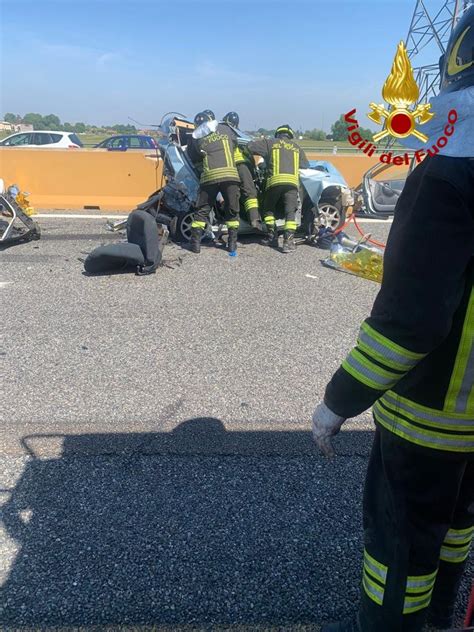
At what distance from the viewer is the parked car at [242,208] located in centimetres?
769

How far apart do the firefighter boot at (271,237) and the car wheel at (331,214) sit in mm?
678

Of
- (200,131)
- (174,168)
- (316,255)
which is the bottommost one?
(316,255)

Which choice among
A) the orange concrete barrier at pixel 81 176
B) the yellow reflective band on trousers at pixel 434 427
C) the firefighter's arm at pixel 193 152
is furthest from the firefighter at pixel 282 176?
the yellow reflective band on trousers at pixel 434 427

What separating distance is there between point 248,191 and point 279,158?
2.12ft

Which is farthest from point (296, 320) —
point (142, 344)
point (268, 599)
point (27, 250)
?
point (27, 250)

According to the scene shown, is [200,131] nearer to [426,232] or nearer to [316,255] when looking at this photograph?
[316,255]

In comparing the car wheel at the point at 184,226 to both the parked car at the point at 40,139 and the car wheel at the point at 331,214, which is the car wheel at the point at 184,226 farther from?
the parked car at the point at 40,139

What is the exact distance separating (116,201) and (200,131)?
4.03 meters

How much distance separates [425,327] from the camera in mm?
1260

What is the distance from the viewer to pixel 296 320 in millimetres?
5184

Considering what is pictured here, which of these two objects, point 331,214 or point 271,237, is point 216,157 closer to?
point 271,237

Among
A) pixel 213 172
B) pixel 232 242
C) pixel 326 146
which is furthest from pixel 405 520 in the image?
pixel 326 146

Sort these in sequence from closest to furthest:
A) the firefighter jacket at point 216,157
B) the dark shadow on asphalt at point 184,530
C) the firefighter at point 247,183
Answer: the dark shadow on asphalt at point 184,530, the firefighter jacket at point 216,157, the firefighter at point 247,183

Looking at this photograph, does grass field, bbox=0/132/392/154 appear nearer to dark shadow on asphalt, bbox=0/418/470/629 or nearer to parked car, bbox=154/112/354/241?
parked car, bbox=154/112/354/241
